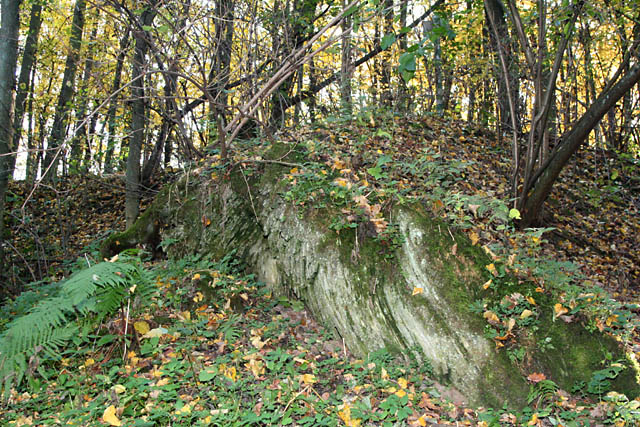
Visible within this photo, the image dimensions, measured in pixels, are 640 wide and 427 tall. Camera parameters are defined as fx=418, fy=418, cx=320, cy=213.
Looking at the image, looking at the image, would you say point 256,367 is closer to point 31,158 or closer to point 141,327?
point 141,327

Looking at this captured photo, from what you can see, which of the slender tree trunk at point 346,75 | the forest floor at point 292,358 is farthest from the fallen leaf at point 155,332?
the slender tree trunk at point 346,75

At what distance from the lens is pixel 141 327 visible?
3670 millimetres

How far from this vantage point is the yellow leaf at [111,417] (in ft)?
8.93

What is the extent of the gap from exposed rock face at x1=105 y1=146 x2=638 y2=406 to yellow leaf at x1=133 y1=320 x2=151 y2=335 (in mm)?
1464

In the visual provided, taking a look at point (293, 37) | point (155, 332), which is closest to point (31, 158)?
point (293, 37)

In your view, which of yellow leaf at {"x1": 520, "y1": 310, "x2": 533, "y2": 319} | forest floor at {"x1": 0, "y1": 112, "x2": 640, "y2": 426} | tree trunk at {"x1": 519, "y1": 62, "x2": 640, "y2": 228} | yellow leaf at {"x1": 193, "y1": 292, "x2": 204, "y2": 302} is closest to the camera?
forest floor at {"x1": 0, "y1": 112, "x2": 640, "y2": 426}

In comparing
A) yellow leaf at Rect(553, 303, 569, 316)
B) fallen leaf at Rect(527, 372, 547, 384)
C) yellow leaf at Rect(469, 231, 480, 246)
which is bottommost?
fallen leaf at Rect(527, 372, 547, 384)

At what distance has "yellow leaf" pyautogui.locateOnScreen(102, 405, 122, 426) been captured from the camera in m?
2.72

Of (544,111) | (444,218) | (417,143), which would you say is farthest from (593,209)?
(444,218)

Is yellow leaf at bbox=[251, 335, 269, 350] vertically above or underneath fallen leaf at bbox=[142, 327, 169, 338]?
underneath

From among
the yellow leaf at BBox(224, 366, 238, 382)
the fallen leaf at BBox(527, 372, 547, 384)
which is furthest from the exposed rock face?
the yellow leaf at BBox(224, 366, 238, 382)

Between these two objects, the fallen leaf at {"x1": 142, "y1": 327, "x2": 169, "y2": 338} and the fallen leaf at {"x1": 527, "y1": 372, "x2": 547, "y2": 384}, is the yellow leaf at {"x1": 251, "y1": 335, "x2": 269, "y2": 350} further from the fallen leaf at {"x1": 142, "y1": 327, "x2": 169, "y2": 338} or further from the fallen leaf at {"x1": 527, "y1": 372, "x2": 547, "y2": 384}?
the fallen leaf at {"x1": 527, "y1": 372, "x2": 547, "y2": 384}

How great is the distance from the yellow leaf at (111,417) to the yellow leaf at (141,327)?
90 centimetres

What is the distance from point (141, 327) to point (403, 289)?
2363 millimetres
